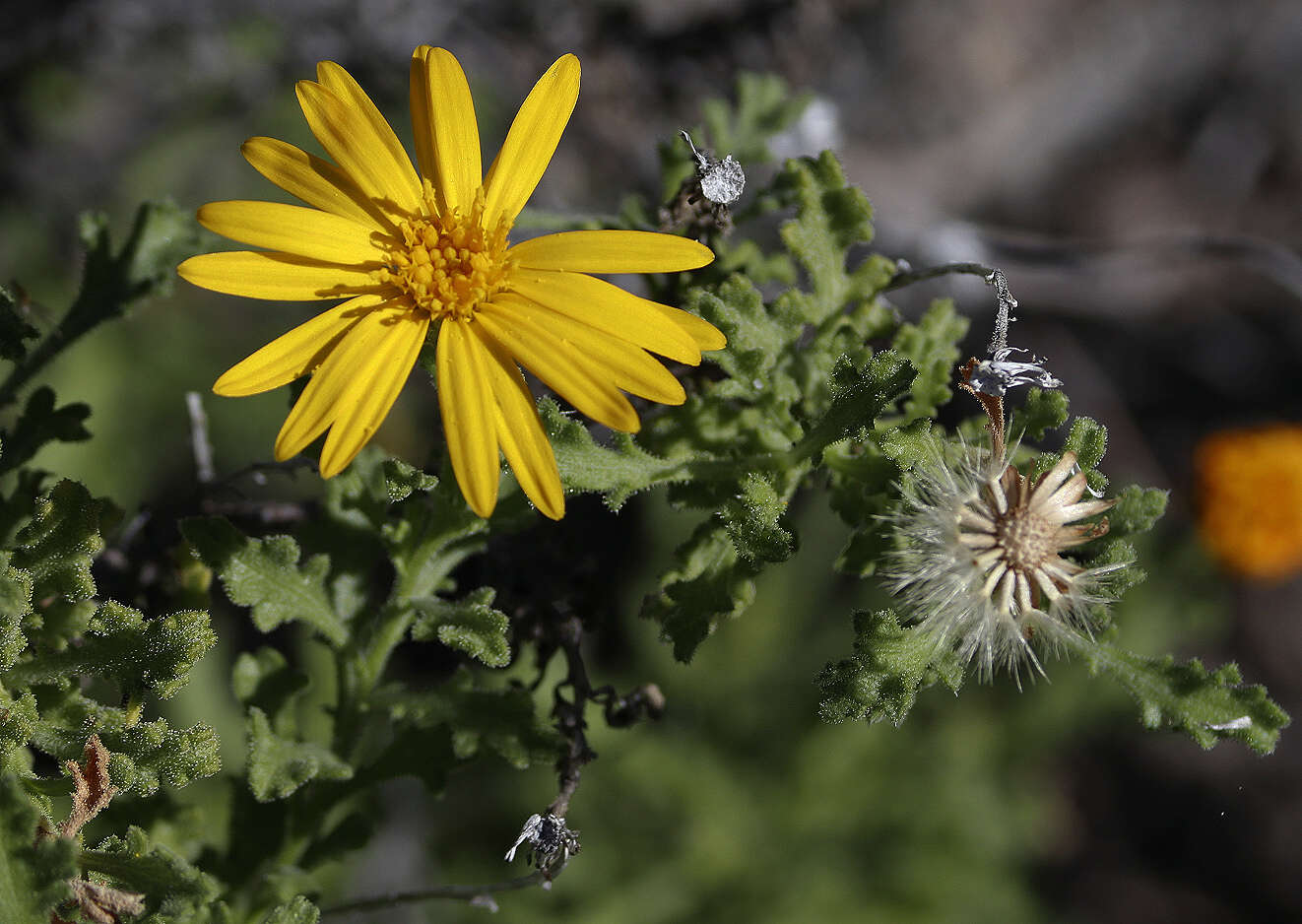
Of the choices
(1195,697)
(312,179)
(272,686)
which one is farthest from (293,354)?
(1195,697)

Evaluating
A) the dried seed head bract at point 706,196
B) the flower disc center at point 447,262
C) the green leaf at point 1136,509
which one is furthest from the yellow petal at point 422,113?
the green leaf at point 1136,509

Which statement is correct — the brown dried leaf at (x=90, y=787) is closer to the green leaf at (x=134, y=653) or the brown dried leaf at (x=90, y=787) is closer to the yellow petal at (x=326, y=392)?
the green leaf at (x=134, y=653)

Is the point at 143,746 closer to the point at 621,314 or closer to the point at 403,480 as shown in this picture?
the point at 403,480

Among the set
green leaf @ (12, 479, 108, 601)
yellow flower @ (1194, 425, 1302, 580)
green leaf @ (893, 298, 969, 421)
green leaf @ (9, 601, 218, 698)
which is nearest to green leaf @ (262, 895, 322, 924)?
green leaf @ (9, 601, 218, 698)

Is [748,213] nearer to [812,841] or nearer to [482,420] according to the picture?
[482,420]

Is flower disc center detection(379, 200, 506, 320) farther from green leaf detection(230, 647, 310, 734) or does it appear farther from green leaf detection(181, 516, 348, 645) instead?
green leaf detection(230, 647, 310, 734)
